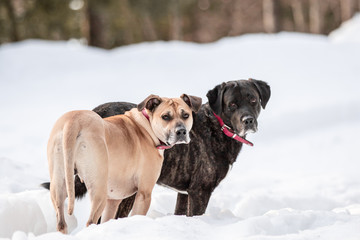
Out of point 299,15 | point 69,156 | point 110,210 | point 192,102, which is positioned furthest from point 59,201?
point 299,15

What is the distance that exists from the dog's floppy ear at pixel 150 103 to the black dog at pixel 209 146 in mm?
702

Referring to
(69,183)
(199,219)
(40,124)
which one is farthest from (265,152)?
(69,183)

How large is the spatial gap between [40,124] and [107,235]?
9.48 meters

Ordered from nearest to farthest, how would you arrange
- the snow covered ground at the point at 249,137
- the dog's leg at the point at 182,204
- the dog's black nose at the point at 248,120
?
the snow covered ground at the point at 249,137
the dog's black nose at the point at 248,120
the dog's leg at the point at 182,204

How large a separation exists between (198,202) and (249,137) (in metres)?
6.75

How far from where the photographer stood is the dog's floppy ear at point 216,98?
5.17m

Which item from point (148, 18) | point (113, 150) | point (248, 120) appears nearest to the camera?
point (113, 150)

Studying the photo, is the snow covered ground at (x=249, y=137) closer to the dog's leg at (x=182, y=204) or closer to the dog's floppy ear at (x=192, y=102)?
the dog's leg at (x=182, y=204)

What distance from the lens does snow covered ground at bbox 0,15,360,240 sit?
4066 millimetres

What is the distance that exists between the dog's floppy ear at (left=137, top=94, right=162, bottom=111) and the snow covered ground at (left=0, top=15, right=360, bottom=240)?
1139 mm

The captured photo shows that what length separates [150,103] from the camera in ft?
15.5

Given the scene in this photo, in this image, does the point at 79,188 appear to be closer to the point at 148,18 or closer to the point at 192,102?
the point at 192,102

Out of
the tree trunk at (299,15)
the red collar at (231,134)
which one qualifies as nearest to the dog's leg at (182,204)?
the red collar at (231,134)

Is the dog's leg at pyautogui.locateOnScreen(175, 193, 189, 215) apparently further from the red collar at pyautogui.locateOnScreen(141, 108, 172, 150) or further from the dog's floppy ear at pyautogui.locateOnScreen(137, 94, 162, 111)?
the dog's floppy ear at pyautogui.locateOnScreen(137, 94, 162, 111)
